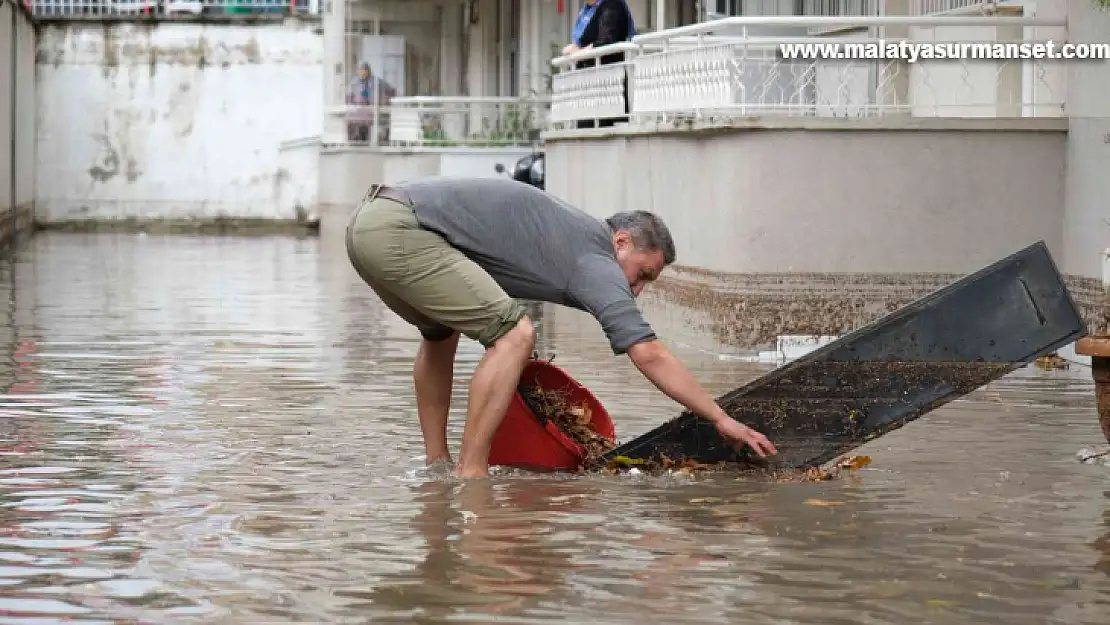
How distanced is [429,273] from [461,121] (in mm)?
21969

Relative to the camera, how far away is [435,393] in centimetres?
790

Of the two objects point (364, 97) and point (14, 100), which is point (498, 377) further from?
point (364, 97)

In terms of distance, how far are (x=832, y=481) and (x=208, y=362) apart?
5409mm

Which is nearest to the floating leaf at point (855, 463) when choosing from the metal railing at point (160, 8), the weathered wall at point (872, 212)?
the weathered wall at point (872, 212)

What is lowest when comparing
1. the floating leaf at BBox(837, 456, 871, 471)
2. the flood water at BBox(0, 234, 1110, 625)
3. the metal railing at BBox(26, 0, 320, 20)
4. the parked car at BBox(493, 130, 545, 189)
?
the flood water at BBox(0, 234, 1110, 625)

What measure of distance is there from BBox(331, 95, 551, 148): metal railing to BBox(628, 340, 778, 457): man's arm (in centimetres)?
A: 2034

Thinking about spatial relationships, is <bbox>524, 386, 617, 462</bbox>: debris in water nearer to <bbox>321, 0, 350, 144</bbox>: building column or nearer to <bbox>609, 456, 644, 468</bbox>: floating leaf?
<bbox>609, 456, 644, 468</bbox>: floating leaf

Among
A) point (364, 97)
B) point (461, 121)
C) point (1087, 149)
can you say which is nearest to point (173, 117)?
point (364, 97)

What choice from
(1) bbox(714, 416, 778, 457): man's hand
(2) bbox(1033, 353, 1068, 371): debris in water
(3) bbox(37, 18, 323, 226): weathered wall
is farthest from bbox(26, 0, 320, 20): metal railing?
(1) bbox(714, 416, 778, 457): man's hand

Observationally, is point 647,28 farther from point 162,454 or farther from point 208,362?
point 162,454

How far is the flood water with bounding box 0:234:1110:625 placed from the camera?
547 centimetres

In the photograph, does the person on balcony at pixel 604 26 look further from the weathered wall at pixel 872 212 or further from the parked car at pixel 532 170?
the parked car at pixel 532 170

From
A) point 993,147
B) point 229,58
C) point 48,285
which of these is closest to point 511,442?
point 993,147

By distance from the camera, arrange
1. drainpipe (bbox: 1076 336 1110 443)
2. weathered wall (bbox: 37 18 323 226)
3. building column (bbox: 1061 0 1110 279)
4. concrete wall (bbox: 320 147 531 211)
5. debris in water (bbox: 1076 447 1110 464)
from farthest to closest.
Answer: weathered wall (bbox: 37 18 323 226), concrete wall (bbox: 320 147 531 211), building column (bbox: 1061 0 1110 279), debris in water (bbox: 1076 447 1110 464), drainpipe (bbox: 1076 336 1110 443)
